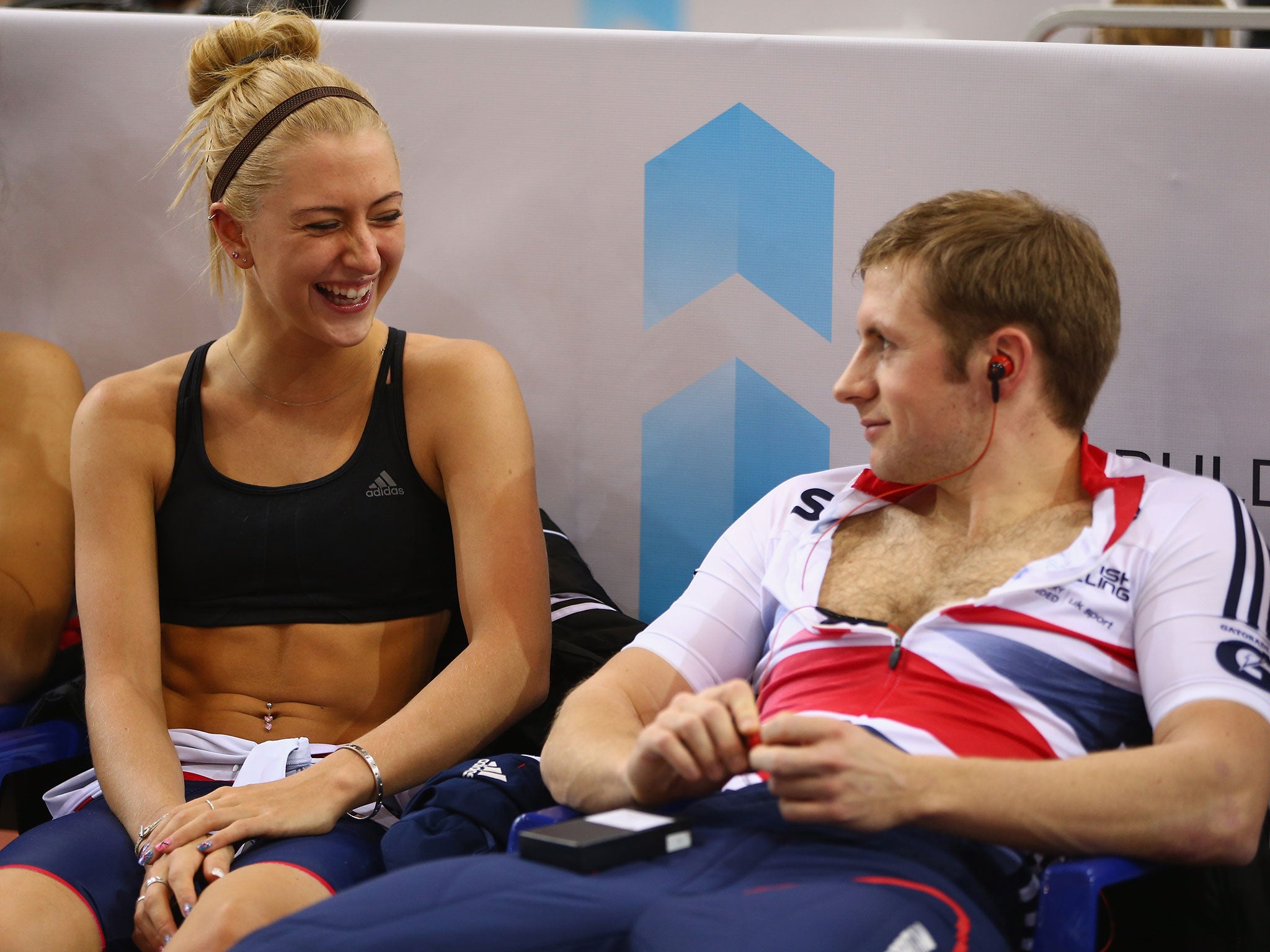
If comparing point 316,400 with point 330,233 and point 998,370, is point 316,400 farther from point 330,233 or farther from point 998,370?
point 998,370

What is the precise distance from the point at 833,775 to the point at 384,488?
102cm

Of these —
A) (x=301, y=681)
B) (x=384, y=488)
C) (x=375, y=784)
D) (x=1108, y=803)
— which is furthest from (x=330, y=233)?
(x=1108, y=803)

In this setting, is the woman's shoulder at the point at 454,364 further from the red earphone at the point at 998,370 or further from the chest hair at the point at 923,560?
the red earphone at the point at 998,370

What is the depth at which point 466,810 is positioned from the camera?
5.51ft

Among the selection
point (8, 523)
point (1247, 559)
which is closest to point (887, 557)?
point (1247, 559)

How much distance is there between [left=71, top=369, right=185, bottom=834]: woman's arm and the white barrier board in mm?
709

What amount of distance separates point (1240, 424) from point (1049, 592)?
867 mm

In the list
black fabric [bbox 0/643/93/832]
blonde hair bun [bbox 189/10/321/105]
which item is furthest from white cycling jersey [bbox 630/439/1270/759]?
blonde hair bun [bbox 189/10/321/105]

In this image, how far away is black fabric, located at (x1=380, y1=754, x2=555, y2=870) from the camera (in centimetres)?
163

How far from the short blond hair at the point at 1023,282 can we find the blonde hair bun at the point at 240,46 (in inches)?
44.9

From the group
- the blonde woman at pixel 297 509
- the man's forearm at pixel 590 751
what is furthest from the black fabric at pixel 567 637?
the man's forearm at pixel 590 751

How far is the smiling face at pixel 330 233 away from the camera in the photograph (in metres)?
1.96

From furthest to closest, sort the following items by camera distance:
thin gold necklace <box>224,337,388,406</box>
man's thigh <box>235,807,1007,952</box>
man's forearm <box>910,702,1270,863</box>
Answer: thin gold necklace <box>224,337,388,406</box> < man's forearm <box>910,702,1270,863</box> < man's thigh <box>235,807,1007,952</box>

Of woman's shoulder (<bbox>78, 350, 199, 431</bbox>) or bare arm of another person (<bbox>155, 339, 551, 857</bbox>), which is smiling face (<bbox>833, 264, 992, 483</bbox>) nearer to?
bare arm of another person (<bbox>155, 339, 551, 857</bbox>)
